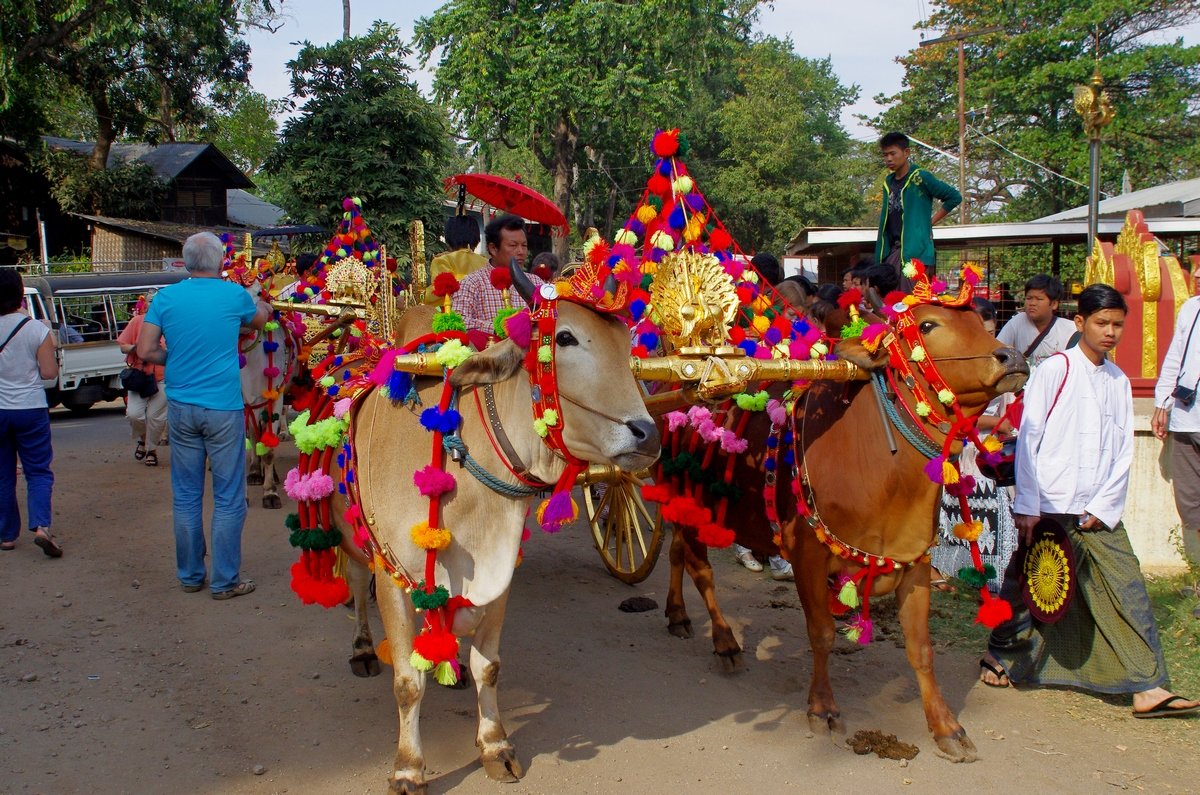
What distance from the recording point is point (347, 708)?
15.4 ft

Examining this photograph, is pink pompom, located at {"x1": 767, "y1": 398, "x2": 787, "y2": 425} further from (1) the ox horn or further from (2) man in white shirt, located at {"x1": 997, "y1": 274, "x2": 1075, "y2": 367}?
(2) man in white shirt, located at {"x1": 997, "y1": 274, "x2": 1075, "y2": 367}

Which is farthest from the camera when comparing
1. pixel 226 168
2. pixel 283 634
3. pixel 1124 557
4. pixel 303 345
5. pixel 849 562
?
pixel 226 168

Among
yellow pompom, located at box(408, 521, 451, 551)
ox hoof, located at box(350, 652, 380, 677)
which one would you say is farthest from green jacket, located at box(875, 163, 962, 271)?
ox hoof, located at box(350, 652, 380, 677)

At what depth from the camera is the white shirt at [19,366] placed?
21.6ft

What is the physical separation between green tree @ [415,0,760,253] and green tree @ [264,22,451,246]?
19.5ft

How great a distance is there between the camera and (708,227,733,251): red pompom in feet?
15.0

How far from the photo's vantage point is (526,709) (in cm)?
Answer: 470

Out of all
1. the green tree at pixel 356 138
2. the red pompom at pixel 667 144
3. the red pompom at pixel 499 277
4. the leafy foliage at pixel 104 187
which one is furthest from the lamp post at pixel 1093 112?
the leafy foliage at pixel 104 187

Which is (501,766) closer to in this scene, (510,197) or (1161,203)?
(510,197)

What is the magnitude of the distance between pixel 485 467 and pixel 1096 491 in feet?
9.69

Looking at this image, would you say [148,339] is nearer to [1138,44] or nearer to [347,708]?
[347,708]

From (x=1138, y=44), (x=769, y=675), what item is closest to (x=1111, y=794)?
(x=769, y=675)

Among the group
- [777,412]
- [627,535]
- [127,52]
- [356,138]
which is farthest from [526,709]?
[127,52]

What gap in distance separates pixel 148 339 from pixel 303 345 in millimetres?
2999
